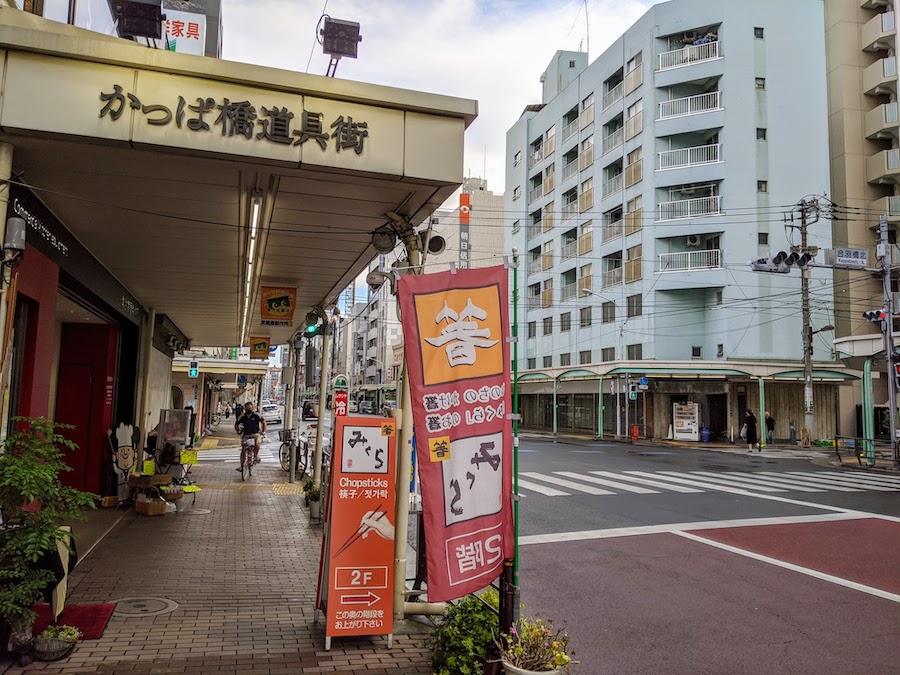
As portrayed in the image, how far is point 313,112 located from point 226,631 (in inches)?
178

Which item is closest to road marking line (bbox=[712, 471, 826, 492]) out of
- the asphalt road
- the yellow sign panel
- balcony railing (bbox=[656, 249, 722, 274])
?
the asphalt road

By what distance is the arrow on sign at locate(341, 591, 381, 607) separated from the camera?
526 centimetres

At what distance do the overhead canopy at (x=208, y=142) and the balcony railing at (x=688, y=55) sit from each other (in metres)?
34.2

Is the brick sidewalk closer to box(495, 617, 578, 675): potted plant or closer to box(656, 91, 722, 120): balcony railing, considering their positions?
box(495, 617, 578, 675): potted plant

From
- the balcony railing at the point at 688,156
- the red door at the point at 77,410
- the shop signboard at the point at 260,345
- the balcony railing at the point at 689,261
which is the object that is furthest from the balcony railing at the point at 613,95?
the red door at the point at 77,410

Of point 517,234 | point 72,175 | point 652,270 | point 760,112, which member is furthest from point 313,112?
point 517,234

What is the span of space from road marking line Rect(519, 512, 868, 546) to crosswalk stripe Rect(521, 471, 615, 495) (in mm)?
3542

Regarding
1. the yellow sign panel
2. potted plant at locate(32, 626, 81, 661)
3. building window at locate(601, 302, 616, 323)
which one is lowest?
potted plant at locate(32, 626, 81, 661)

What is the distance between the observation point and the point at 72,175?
19.4ft

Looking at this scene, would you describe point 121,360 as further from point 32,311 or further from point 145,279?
point 32,311

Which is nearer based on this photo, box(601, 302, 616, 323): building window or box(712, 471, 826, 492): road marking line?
box(712, 471, 826, 492): road marking line

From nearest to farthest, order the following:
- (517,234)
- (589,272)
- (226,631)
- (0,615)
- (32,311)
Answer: (0,615), (226,631), (32,311), (589,272), (517,234)

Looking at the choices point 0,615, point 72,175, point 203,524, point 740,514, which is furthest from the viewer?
point 740,514

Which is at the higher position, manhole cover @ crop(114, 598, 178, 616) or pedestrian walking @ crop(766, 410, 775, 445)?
pedestrian walking @ crop(766, 410, 775, 445)
